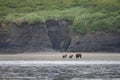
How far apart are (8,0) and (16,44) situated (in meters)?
35.8

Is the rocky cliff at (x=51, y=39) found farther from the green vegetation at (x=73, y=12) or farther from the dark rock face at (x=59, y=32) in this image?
the green vegetation at (x=73, y=12)

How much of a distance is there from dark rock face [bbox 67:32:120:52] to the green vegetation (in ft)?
7.99

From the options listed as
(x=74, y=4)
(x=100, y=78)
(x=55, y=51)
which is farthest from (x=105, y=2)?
(x=100, y=78)

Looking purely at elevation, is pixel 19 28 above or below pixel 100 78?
below

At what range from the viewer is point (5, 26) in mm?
135250

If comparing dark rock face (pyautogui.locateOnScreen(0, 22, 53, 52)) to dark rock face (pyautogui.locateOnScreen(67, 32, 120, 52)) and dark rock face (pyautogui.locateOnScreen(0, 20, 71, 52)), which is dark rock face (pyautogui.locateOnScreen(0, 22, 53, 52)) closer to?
dark rock face (pyautogui.locateOnScreen(0, 20, 71, 52))

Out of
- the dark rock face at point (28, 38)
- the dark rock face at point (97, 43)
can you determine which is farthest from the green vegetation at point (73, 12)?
the dark rock face at point (97, 43)

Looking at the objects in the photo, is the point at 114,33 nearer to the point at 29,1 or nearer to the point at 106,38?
the point at 106,38

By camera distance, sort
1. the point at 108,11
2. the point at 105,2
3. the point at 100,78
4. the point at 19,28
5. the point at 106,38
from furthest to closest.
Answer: the point at 105,2
the point at 108,11
the point at 19,28
the point at 106,38
the point at 100,78

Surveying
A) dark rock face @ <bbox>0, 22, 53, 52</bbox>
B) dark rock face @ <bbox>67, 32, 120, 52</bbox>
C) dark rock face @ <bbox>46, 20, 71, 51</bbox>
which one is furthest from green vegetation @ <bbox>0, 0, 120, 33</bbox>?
dark rock face @ <bbox>67, 32, 120, 52</bbox>

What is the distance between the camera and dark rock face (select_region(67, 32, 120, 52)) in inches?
4870

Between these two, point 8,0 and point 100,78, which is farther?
point 8,0

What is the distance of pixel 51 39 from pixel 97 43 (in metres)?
14.2

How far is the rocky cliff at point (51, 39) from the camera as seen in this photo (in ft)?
414
